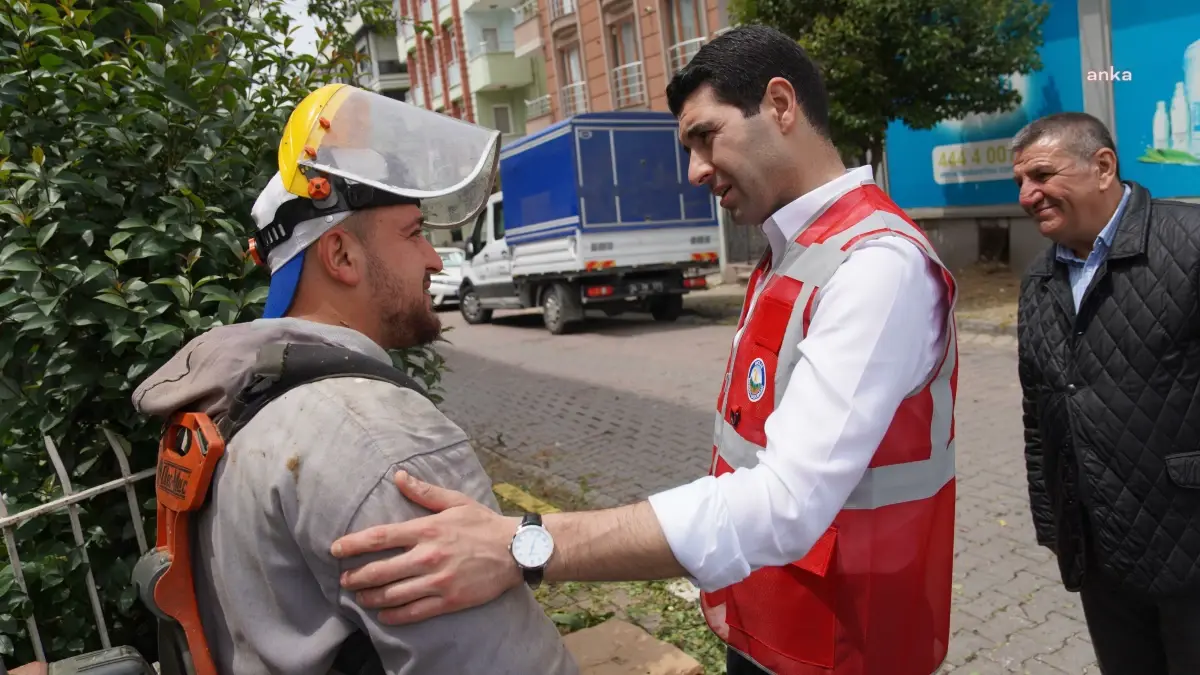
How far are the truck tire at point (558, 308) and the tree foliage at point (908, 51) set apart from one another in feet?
15.5

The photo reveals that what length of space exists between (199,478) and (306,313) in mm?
348

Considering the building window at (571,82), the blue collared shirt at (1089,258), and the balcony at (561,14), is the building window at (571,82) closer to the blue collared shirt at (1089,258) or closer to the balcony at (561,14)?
the balcony at (561,14)

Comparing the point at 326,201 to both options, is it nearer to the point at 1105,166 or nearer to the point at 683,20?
the point at 1105,166

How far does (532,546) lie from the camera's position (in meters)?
1.27

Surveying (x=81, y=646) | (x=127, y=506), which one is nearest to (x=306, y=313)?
(x=127, y=506)

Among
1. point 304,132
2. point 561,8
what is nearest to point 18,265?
→ point 304,132

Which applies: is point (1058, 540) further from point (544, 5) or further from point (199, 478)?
point (544, 5)

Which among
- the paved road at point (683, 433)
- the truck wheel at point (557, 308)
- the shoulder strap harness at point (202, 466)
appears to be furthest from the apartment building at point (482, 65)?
the shoulder strap harness at point (202, 466)

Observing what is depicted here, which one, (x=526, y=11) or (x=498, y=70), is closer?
(x=526, y=11)

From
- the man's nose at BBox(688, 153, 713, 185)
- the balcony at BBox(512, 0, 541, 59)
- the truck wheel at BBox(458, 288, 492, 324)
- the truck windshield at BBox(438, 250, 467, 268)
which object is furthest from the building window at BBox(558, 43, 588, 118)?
the man's nose at BBox(688, 153, 713, 185)

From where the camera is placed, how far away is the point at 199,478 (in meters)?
1.21

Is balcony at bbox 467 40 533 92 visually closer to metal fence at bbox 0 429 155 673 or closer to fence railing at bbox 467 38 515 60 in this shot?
fence railing at bbox 467 38 515 60

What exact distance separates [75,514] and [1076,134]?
117 inches

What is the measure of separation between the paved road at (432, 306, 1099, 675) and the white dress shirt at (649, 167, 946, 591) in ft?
7.56
